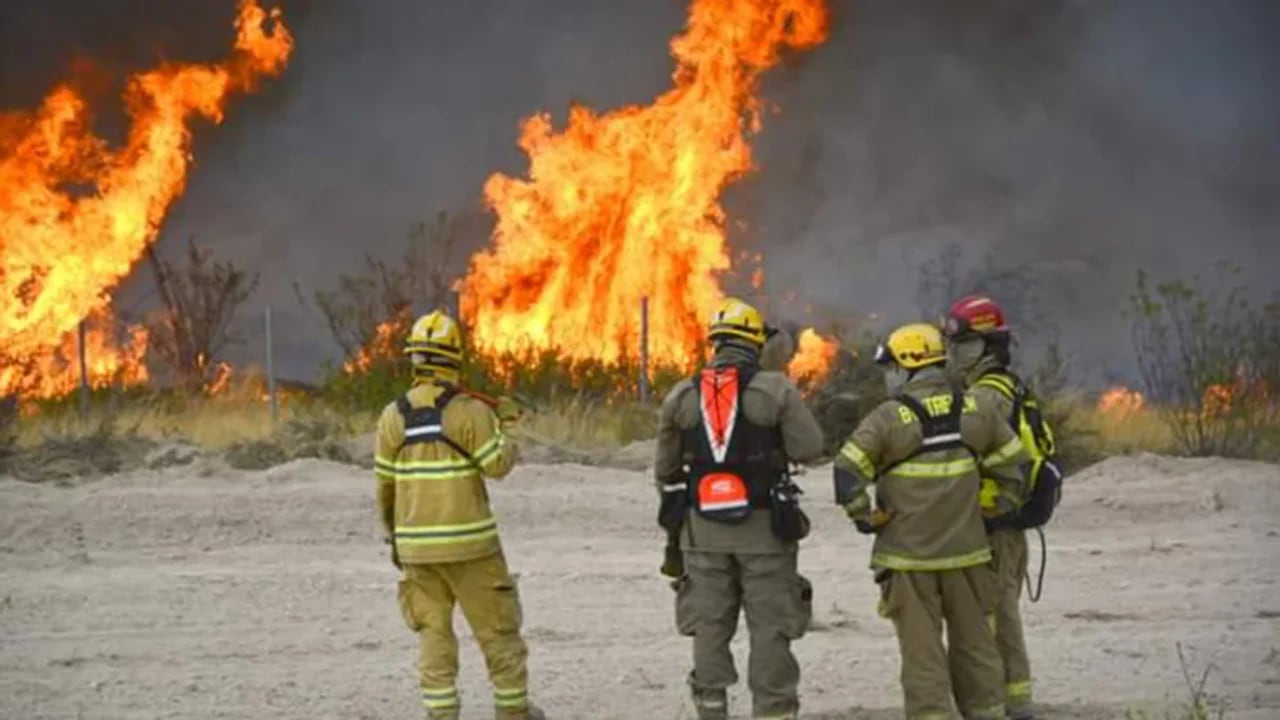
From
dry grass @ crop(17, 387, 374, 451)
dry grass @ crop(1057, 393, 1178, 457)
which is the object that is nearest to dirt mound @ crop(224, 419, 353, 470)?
dry grass @ crop(17, 387, 374, 451)

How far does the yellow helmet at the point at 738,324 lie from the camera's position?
24.5ft

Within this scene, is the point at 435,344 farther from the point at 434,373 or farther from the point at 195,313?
the point at 195,313

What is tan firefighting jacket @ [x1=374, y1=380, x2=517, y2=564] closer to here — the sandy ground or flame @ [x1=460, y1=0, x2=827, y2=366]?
the sandy ground

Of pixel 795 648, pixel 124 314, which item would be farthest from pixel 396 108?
pixel 795 648

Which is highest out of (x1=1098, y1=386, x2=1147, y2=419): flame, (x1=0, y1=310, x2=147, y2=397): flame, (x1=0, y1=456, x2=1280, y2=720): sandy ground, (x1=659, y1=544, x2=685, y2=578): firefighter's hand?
(x1=0, y1=310, x2=147, y2=397): flame

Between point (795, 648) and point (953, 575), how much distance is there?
2.55m

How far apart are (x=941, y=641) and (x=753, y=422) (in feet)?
4.02

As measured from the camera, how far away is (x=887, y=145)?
25.8m

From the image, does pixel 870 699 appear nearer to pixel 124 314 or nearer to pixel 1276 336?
pixel 1276 336

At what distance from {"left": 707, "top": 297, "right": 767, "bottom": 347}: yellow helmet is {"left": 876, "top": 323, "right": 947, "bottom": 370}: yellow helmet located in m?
0.56

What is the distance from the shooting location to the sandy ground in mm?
8578

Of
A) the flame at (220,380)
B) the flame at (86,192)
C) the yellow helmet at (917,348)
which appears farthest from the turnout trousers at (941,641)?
the flame at (220,380)

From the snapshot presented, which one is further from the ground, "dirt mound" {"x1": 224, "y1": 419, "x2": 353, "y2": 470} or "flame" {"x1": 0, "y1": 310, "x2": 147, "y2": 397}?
"flame" {"x1": 0, "y1": 310, "x2": 147, "y2": 397}

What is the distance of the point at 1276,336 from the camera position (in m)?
17.1
